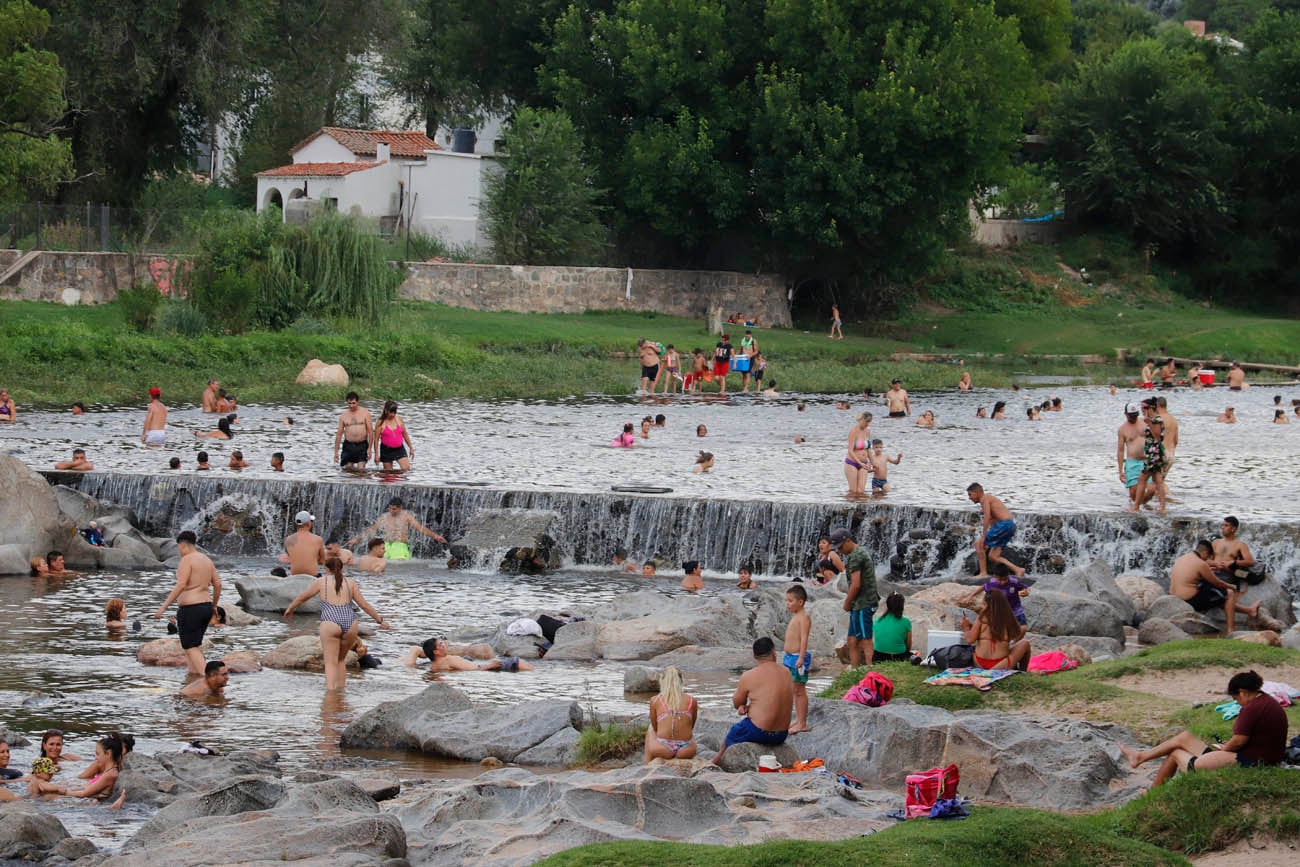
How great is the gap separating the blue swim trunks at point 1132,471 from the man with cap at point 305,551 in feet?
36.7

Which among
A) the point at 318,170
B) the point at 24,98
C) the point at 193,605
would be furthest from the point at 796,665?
the point at 318,170

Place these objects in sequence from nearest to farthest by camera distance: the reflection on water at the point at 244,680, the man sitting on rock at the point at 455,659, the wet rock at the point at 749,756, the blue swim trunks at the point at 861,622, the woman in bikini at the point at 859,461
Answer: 1. the wet rock at the point at 749,756
2. the reflection on water at the point at 244,680
3. the blue swim trunks at the point at 861,622
4. the man sitting on rock at the point at 455,659
5. the woman in bikini at the point at 859,461

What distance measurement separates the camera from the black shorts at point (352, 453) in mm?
27484

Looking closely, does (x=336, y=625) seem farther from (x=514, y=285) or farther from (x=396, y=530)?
(x=514, y=285)

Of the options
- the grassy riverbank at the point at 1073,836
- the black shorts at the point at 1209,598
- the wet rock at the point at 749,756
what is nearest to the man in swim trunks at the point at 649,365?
the black shorts at the point at 1209,598

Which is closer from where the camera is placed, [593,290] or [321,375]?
[321,375]

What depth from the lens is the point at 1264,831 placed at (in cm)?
1050

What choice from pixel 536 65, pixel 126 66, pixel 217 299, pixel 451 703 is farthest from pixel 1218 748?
pixel 536 65

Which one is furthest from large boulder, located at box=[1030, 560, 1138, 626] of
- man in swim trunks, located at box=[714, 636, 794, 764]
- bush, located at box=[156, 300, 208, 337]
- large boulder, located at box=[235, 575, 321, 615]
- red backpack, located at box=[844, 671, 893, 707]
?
bush, located at box=[156, 300, 208, 337]

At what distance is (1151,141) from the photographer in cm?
6531

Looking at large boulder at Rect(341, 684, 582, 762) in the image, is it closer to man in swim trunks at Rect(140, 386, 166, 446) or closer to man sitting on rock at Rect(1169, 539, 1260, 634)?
man sitting on rock at Rect(1169, 539, 1260, 634)

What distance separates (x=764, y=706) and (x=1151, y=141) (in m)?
56.6

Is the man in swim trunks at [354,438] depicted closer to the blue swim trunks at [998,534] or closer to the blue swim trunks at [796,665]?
the blue swim trunks at [998,534]

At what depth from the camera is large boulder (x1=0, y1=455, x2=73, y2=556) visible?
Result: 22.8 meters
